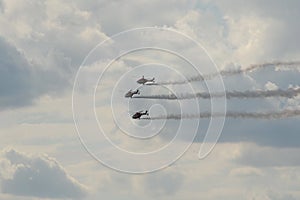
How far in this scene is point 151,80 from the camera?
195250 millimetres

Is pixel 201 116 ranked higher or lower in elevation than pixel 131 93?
lower

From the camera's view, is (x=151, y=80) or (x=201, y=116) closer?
(x=201, y=116)

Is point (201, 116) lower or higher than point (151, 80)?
lower

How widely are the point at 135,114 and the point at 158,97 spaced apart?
17517 mm

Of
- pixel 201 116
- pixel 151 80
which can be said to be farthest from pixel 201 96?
pixel 151 80

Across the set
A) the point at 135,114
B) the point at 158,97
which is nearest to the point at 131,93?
the point at 135,114

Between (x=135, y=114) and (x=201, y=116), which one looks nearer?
(x=201, y=116)

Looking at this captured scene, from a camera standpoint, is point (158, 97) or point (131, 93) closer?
point (158, 97)

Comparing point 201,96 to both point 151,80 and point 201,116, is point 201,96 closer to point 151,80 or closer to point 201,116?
point 201,116

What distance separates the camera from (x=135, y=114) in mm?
199875

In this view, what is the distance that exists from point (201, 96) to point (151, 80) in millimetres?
20996

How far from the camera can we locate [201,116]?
17888cm

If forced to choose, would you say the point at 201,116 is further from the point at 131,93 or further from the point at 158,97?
the point at 131,93

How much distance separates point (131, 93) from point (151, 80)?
23.6 ft
